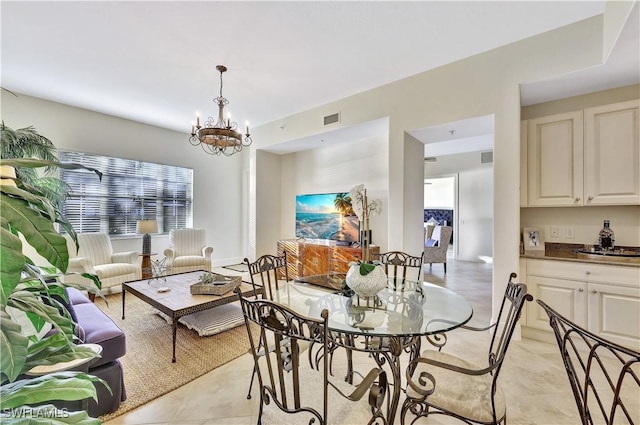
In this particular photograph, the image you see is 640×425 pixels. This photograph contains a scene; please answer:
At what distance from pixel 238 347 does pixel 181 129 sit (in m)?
4.66

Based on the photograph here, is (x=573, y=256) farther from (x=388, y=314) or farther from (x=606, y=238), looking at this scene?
(x=388, y=314)

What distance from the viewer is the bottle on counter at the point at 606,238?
2.73m

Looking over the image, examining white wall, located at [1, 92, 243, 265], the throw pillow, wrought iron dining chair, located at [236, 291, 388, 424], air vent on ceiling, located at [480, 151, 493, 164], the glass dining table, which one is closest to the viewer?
wrought iron dining chair, located at [236, 291, 388, 424]

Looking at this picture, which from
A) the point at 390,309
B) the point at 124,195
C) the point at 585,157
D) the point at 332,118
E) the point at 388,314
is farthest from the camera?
the point at 124,195

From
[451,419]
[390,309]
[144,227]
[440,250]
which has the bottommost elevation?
[451,419]

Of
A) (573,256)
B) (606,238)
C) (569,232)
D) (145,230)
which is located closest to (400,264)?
(573,256)

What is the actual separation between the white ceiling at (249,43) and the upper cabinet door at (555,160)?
0.34 m

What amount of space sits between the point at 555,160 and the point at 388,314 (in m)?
2.60

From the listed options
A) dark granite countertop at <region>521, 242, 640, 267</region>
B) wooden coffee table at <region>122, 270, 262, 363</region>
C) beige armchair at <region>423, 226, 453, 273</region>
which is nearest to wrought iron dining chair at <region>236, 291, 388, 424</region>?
wooden coffee table at <region>122, 270, 262, 363</region>

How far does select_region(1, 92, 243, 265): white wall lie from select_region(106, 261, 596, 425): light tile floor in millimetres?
4024

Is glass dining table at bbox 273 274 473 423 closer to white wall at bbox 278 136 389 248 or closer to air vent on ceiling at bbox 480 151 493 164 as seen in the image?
white wall at bbox 278 136 389 248

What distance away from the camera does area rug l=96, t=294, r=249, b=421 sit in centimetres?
204

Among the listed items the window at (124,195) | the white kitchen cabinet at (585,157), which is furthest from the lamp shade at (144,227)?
the white kitchen cabinet at (585,157)

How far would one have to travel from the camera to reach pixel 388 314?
1744mm
